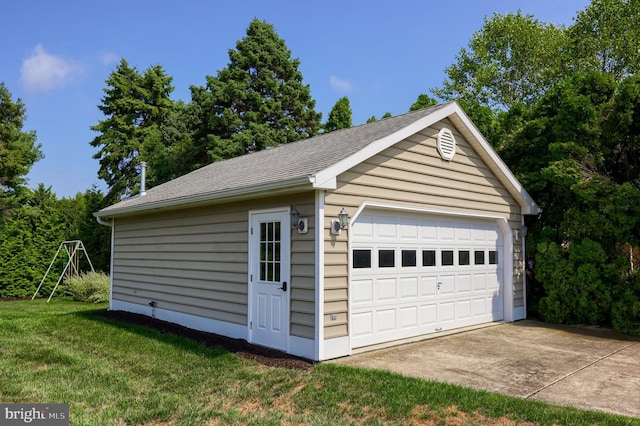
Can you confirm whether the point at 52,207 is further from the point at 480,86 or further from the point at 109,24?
the point at 480,86

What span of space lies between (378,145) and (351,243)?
152 cm

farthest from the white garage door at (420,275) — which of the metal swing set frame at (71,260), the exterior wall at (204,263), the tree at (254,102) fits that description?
the tree at (254,102)

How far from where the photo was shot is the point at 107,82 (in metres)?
27.5

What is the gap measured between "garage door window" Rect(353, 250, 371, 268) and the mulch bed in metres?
1.58

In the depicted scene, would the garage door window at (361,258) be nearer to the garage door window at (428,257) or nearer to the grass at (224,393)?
the garage door window at (428,257)

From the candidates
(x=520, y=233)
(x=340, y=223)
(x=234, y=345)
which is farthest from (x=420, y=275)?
(x=520, y=233)

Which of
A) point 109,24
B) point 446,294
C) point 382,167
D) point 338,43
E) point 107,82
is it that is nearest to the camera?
point 382,167

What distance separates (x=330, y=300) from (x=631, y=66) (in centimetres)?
2335

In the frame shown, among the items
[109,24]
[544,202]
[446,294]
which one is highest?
[109,24]

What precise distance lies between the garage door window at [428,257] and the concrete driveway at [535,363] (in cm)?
129

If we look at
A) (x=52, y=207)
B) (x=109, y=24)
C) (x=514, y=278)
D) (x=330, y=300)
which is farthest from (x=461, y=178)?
(x=52, y=207)

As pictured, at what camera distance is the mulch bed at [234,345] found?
612 centimetres

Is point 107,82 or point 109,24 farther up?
point 107,82

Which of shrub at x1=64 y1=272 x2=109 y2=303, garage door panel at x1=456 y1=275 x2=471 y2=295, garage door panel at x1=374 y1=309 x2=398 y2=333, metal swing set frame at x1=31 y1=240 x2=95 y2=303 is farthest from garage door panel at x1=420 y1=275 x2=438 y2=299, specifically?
metal swing set frame at x1=31 y1=240 x2=95 y2=303
